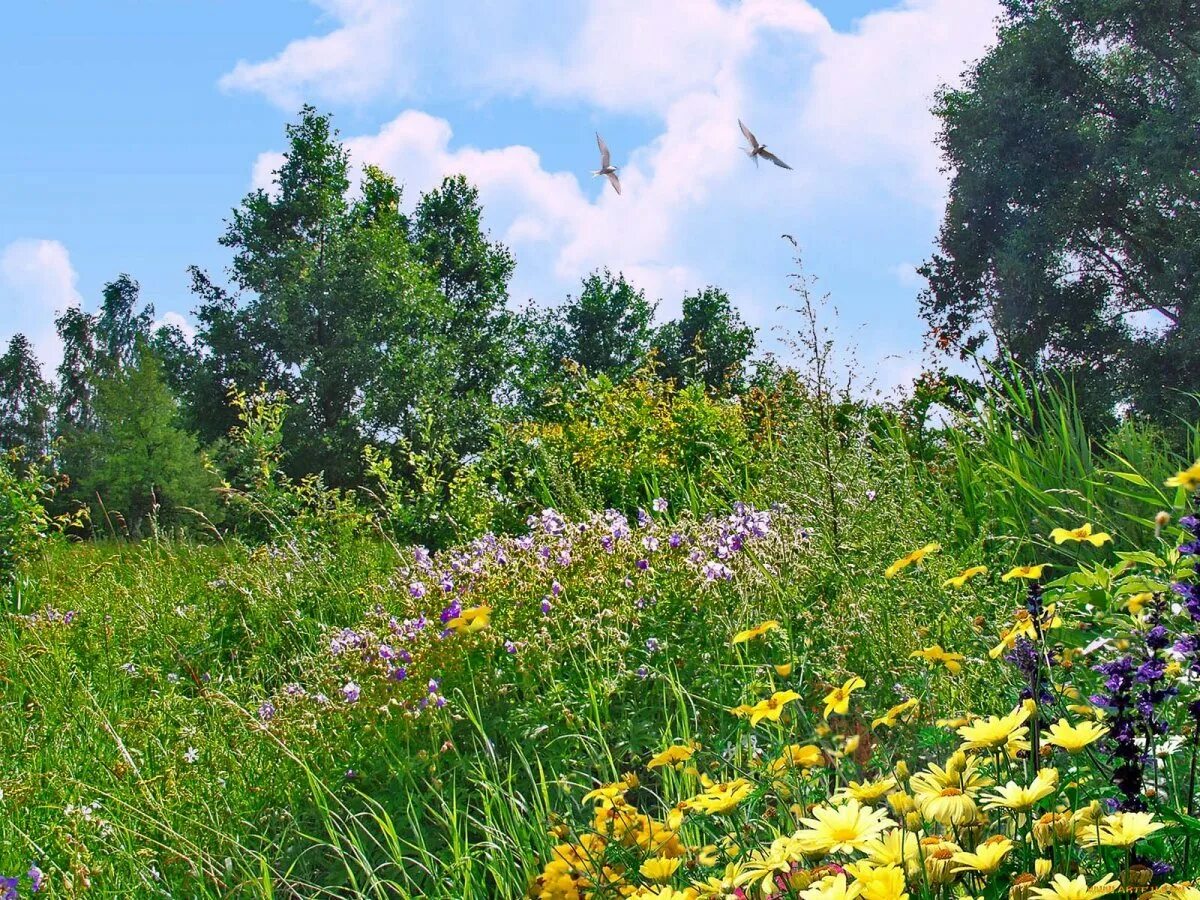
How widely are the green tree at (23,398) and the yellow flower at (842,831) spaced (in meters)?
37.1

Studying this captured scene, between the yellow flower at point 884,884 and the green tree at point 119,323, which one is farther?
the green tree at point 119,323

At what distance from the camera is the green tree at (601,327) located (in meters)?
26.9

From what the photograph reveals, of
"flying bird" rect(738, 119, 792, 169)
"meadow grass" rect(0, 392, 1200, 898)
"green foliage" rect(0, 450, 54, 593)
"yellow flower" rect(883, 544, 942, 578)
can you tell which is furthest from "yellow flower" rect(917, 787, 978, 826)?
"green foliage" rect(0, 450, 54, 593)

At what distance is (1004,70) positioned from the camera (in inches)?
686

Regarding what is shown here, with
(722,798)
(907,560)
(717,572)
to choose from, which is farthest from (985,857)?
(717,572)

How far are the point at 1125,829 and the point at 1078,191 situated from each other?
60.0 ft

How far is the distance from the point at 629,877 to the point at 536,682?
1584mm

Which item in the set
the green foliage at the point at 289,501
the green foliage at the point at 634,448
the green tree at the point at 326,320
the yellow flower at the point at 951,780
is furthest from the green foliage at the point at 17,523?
the green tree at the point at 326,320

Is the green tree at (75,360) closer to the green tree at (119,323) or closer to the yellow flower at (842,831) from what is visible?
the green tree at (119,323)

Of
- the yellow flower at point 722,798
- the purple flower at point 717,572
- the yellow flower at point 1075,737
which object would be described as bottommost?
the yellow flower at point 722,798

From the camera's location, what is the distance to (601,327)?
2720cm

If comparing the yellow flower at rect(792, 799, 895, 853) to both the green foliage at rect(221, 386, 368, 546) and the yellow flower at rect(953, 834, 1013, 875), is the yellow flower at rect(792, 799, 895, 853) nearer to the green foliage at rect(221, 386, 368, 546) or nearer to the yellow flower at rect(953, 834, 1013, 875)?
the yellow flower at rect(953, 834, 1013, 875)

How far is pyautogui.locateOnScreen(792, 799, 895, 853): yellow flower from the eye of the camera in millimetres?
1258

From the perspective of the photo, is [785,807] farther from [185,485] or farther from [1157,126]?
[185,485]
